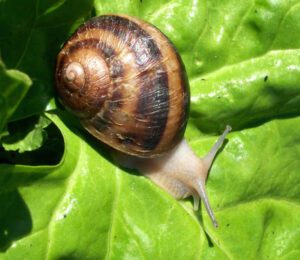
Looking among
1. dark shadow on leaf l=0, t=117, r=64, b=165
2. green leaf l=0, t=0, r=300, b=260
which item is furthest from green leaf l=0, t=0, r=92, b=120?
dark shadow on leaf l=0, t=117, r=64, b=165

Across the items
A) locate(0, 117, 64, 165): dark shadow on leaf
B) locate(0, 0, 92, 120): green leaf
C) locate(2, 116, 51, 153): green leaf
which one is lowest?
locate(0, 117, 64, 165): dark shadow on leaf

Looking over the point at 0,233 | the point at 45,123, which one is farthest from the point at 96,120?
the point at 0,233

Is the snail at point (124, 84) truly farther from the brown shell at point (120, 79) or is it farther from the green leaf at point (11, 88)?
the green leaf at point (11, 88)

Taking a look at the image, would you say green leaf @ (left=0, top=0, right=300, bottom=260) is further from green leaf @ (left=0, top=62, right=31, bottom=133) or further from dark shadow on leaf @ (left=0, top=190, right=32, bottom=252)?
green leaf @ (left=0, top=62, right=31, bottom=133)

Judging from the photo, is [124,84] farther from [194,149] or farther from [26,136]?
[194,149]

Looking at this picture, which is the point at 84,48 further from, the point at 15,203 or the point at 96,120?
the point at 15,203

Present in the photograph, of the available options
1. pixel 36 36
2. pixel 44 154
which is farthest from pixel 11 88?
pixel 44 154
